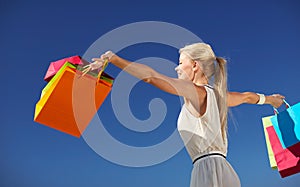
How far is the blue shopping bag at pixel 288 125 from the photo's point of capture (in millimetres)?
2908

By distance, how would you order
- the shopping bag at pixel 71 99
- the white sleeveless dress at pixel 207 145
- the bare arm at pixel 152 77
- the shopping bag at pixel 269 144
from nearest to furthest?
the bare arm at pixel 152 77 < the white sleeveless dress at pixel 207 145 < the shopping bag at pixel 71 99 < the shopping bag at pixel 269 144

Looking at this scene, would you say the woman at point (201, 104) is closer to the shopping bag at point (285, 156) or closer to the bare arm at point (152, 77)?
the bare arm at point (152, 77)

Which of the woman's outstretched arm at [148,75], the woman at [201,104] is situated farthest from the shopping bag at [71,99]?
the woman's outstretched arm at [148,75]

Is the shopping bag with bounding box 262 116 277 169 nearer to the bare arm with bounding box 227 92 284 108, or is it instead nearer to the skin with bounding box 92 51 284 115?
the bare arm with bounding box 227 92 284 108

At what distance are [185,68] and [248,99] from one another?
0.86 m

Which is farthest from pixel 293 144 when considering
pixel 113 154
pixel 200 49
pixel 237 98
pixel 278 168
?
pixel 113 154

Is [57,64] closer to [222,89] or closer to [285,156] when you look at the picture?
[222,89]

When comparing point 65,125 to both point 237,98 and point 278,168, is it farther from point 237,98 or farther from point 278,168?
point 278,168

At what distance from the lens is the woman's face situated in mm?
2502

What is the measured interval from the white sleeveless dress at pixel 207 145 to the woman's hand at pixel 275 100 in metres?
1.04

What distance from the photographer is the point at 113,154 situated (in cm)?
233


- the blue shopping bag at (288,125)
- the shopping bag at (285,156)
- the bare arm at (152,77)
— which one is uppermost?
the bare arm at (152,77)

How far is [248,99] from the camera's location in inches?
121

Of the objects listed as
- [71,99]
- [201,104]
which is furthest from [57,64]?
[201,104]
